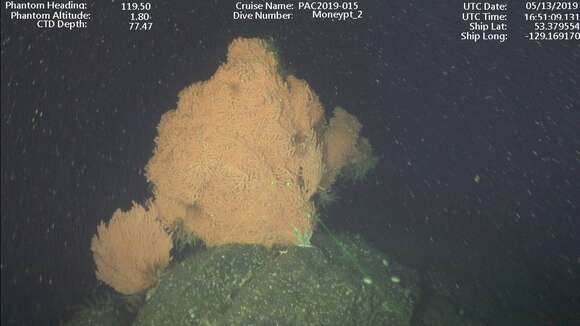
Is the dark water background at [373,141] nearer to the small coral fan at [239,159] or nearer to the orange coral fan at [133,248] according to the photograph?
the small coral fan at [239,159]

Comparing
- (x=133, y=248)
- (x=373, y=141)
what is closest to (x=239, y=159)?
(x=133, y=248)

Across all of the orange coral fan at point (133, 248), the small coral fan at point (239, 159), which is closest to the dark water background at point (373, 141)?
the small coral fan at point (239, 159)

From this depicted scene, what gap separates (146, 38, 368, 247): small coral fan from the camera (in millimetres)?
4344

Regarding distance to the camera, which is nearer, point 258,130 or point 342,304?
point 342,304

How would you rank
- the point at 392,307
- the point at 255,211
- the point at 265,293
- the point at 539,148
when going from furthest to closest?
1. the point at 539,148
2. the point at 255,211
3. the point at 392,307
4. the point at 265,293

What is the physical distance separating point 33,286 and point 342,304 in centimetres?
865

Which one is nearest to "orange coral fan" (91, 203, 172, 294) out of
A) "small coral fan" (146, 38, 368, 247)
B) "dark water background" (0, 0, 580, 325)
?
"small coral fan" (146, 38, 368, 247)

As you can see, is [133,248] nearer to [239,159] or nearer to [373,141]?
[239,159]

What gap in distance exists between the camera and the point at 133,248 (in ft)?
14.6

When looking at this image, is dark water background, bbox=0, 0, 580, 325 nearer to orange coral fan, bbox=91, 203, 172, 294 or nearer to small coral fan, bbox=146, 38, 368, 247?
small coral fan, bbox=146, 38, 368, 247

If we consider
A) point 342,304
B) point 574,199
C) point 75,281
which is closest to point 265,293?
point 342,304

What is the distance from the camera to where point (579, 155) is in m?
21.2

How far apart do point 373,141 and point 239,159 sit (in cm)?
1240

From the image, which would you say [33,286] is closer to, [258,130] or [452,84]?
[258,130]
